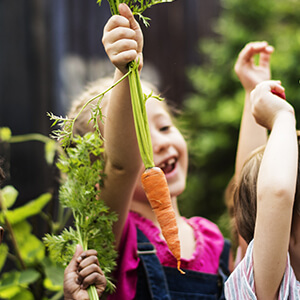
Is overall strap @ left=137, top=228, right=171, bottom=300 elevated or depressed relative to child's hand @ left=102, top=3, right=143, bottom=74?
depressed

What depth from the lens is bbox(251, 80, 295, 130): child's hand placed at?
1.04m

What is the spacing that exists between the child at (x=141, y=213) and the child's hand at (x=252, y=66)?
0.29 m

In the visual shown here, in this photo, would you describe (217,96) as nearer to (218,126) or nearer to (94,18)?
(218,126)

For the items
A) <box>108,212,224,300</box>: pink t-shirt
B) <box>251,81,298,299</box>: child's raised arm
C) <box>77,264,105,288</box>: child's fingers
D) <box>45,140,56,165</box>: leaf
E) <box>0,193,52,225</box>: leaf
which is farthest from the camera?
<box>0,193,52,225</box>: leaf

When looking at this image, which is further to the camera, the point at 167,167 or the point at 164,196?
the point at 167,167

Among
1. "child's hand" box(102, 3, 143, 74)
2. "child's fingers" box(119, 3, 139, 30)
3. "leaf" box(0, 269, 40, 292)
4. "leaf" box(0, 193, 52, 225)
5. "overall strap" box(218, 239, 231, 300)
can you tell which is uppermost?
"child's fingers" box(119, 3, 139, 30)

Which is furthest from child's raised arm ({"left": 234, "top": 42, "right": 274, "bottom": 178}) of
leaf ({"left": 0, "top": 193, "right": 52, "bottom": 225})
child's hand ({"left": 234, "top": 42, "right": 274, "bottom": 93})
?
leaf ({"left": 0, "top": 193, "right": 52, "bottom": 225})

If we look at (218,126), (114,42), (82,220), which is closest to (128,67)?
(114,42)

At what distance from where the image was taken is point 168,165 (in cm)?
139

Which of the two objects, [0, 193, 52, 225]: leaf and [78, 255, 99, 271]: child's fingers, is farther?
[0, 193, 52, 225]: leaf

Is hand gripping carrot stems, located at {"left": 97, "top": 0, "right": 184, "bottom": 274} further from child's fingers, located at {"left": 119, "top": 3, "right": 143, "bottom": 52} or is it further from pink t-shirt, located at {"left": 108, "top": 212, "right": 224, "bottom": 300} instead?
pink t-shirt, located at {"left": 108, "top": 212, "right": 224, "bottom": 300}

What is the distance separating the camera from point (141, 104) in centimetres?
96

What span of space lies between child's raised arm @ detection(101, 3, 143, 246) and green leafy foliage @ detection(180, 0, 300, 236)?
6.93 ft

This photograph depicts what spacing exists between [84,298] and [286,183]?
0.50 meters
